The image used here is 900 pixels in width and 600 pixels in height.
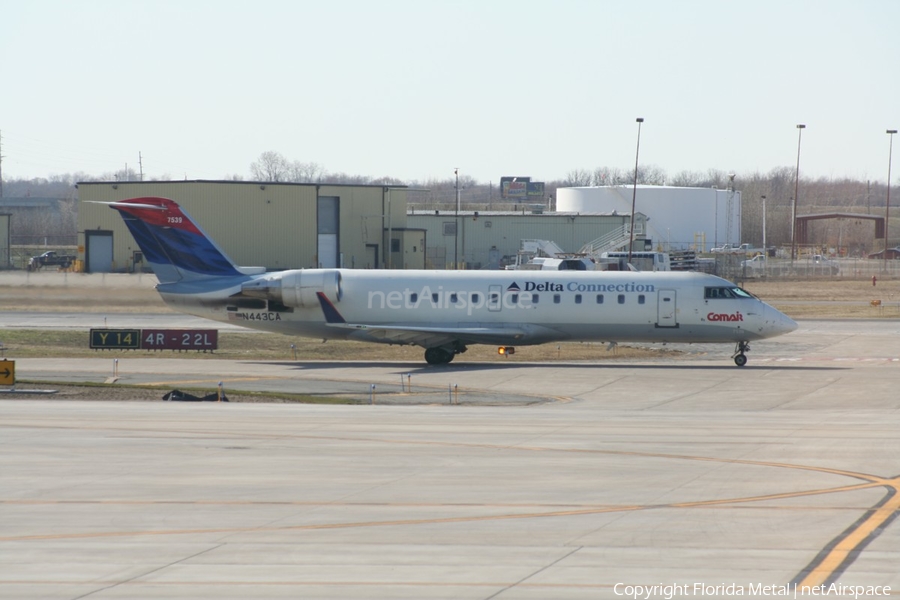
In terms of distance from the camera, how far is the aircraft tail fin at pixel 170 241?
39.1 metres

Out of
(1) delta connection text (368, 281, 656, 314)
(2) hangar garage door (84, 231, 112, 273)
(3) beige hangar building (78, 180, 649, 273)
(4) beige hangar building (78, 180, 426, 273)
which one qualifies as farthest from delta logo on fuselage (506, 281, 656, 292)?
(2) hangar garage door (84, 231, 112, 273)

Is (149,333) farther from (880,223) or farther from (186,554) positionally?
(880,223)

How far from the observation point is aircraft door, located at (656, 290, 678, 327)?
38.6 metres

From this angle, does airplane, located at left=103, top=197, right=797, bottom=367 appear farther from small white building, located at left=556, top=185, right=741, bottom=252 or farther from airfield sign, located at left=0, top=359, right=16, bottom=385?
small white building, located at left=556, top=185, right=741, bottom=252

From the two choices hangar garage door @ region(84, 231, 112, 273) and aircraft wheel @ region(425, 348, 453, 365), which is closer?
Answer: aircraft wheel @ region(425, 348, 453, 365)

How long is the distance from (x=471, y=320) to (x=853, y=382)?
13.5m

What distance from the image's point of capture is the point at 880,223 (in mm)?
156250

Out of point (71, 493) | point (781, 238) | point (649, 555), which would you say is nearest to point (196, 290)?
point (71, 493)

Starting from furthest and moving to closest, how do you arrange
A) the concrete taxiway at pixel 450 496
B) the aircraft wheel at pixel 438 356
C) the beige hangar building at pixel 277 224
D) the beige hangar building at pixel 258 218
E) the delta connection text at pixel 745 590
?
the beige hangar building at pixel 258 218, the beige hangar building at pixel 277 224, the aircraft wheel at pixel 438 356, the concrete taxiway at pixel 450 496, the delta connection text at pixel 745 590

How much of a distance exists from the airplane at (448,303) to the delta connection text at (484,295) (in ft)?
0.12

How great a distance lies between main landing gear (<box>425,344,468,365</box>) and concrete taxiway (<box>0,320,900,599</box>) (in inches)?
332

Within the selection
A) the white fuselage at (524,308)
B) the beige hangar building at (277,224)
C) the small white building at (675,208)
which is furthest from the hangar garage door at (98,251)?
the small white building at (675,208)

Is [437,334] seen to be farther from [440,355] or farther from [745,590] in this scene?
[745,590]

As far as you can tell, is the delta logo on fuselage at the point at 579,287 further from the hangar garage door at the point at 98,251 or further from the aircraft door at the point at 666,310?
the hangar garage door at the point at 98,251
